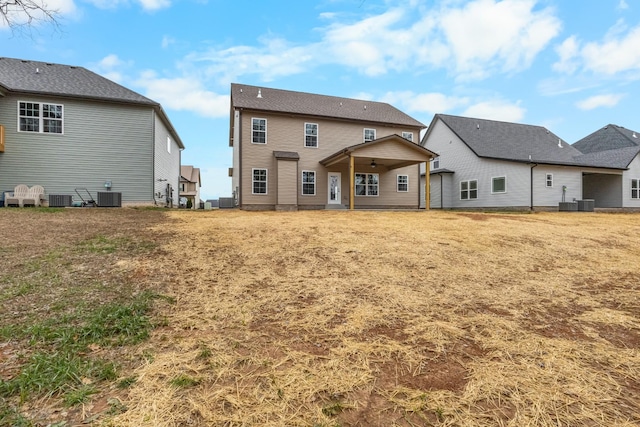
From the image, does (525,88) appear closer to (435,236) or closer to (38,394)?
(435,236)

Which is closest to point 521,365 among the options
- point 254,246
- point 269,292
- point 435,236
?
point 269,292

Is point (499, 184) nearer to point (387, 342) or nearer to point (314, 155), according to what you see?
point (314, 155)

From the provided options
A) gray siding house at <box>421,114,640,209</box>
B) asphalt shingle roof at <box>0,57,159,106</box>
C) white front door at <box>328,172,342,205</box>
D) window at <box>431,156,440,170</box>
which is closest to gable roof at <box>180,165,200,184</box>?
asphalt shingle roof at <box>0,57,159,106</box>

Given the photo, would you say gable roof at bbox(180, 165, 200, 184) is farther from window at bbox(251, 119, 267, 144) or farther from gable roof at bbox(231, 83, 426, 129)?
window at bbox(251, 119, 267, 144)

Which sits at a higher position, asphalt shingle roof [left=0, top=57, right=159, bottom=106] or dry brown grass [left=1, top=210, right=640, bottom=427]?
asphalt shingle roof [left=0, top=57, right=159, bottom=106]

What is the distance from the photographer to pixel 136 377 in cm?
215

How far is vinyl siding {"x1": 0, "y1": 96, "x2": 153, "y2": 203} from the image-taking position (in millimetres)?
13359

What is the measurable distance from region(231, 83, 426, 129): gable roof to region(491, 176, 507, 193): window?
6.56 m

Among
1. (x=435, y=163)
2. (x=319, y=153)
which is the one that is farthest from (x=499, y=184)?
(x=319, y=153)

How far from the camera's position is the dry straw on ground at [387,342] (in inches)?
74.7

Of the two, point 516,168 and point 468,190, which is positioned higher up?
point 516,168

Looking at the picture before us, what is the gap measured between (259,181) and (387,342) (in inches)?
600

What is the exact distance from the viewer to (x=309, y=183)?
17969 millimetres

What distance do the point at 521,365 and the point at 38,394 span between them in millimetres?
3481
